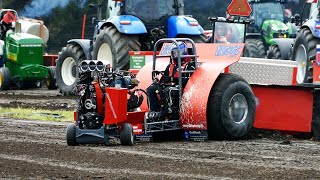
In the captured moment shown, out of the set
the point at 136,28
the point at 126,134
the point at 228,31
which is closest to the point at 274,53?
the point at 228,31

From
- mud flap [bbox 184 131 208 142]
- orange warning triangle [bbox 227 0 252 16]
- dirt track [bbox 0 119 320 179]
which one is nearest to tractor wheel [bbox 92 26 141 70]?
orange warning triangle [bbox 227 0 252 16]

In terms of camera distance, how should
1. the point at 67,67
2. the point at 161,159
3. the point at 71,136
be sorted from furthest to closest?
1. the point at 67,67
2. the point at 71,136
3. the point at 161,159

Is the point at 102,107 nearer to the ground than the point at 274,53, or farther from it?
nearer to the ground

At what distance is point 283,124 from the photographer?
43.5ft

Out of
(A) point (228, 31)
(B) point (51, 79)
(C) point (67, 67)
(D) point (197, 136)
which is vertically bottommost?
(B) point (51, 79)

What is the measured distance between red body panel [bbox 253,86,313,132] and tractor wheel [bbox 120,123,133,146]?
245 centimetres

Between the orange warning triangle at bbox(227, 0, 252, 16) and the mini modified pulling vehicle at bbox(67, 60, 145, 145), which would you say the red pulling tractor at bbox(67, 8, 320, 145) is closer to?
the mini modified pulling vehicle at bbox(67, 60, 145, 145)

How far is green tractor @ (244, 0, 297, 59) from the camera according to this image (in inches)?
1193

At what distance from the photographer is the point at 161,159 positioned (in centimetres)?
1012

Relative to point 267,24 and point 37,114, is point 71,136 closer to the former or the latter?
point 37,114

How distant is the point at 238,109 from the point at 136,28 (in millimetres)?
7205

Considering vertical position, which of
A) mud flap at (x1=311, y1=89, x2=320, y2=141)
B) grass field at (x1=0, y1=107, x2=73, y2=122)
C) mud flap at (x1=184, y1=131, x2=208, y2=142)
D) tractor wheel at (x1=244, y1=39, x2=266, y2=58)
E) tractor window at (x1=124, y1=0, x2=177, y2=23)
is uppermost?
tractor window at (x1=124, y1=0, x2=177, y2=23)

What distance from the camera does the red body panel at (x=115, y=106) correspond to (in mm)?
11641

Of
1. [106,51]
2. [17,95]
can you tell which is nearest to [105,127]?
[106,51]
